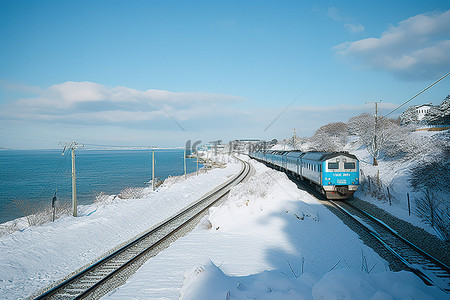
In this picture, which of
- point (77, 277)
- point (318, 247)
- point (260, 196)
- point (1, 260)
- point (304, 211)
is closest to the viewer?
point (77, 277)

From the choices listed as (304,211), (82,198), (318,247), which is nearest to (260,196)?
(304,211)

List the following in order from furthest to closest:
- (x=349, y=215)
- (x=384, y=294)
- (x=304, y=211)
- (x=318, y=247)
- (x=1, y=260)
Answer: (x=349, y=215), (x=304, y=211), (x=318, y=247), (x=1, y=260), (x=384, y=294)

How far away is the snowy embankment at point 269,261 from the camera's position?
14.1 ft

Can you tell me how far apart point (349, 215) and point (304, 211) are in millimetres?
3174

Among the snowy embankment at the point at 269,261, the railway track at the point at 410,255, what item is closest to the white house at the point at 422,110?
the railway track at the point at 410,255

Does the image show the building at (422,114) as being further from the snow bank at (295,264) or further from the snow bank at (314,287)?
the snow bank at (314,287)

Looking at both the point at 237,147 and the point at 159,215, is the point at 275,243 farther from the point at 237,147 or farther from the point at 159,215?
the point at 237,147

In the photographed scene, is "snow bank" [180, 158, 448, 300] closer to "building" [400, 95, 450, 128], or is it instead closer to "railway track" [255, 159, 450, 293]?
"railway track" [255, 159, 450, 293]

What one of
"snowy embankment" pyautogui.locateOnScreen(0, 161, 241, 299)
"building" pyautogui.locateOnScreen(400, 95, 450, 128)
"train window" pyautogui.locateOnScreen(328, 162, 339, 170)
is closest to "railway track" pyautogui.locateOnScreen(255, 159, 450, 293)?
"train window" pyautogui.locateOnScreen(328, 162, 339, 170)

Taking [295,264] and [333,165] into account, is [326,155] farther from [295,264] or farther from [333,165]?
[295,264]

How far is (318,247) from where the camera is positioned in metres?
8.73

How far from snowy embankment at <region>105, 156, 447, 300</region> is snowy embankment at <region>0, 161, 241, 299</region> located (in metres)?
2.85

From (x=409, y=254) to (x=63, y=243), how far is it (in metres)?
12.8

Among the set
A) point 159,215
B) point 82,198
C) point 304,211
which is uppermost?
point 304,211
